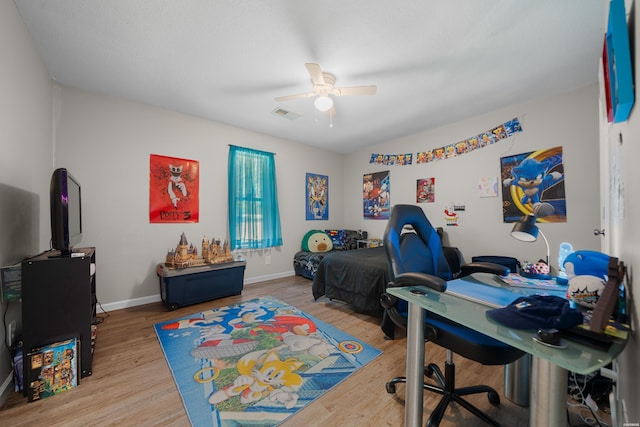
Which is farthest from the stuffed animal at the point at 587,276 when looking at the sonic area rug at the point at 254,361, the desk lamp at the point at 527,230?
the sonic area rug at the point at 254,361

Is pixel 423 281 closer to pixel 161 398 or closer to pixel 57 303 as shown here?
pixel 161 398

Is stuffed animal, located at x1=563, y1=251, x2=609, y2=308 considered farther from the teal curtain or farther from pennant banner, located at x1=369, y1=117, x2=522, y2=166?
the teal curtain

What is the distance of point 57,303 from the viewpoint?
1.52 meters

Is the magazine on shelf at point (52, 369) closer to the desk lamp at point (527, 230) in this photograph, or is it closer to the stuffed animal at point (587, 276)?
the stuffed animal at point (587, 276)

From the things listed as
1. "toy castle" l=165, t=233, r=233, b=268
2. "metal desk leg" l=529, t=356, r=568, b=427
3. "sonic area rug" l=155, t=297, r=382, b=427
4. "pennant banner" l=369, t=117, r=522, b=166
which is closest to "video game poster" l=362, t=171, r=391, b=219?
"pennant banner" l=369, t=117, r=522, b=166

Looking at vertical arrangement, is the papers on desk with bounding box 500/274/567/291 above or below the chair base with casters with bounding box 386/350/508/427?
above

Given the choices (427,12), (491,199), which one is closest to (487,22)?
(427,12)

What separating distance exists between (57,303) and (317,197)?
3.73m

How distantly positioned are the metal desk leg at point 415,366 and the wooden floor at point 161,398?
0.26m

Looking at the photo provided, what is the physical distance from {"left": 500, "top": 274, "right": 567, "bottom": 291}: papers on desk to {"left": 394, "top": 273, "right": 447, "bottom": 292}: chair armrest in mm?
527

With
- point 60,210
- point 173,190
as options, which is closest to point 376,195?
point 173,190

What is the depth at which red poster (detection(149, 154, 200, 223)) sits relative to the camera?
3.01 metres

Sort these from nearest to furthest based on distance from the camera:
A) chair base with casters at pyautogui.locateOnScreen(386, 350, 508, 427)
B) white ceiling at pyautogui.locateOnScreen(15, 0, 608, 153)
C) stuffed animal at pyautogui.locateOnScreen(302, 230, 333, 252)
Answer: chair base with casters at pyautogui.locateOnScreen(386, 350, 508, 427), white ceiling at pyautogui.locateOnScreen(15, 0, 608, 153), stuffed animal at pyautogui.locateOnScreen(302, 230, 333, 252)

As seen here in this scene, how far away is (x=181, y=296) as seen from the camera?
2.76 m
